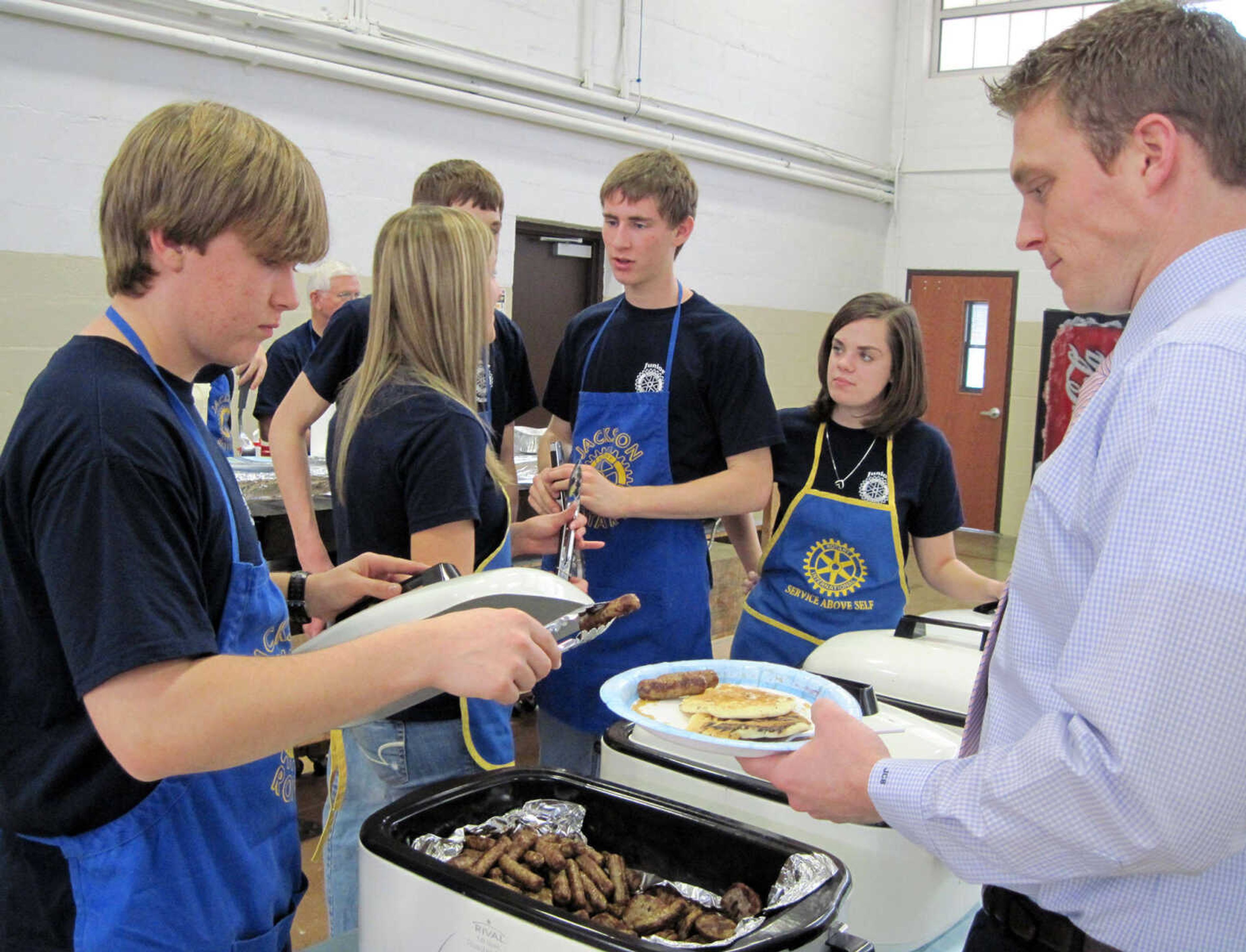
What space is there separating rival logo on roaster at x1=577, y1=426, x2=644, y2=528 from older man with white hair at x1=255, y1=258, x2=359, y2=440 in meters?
2.22

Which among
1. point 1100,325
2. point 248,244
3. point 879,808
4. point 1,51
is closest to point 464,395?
point 248,244

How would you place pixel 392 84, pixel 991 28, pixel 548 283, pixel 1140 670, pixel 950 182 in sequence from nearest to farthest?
pixel 1140 670, pixel 392 84, pixel 548 283, pixel 991 28, pixel 950 182

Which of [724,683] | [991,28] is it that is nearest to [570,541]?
[724,683]

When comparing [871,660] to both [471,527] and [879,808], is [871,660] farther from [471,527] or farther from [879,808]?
[879,808]

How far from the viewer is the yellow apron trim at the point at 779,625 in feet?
7.23

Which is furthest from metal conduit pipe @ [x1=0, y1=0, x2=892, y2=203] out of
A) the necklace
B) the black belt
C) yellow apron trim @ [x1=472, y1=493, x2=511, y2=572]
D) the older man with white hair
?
the black belt

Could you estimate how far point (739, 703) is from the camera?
1367mm

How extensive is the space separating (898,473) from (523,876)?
4.71 ft

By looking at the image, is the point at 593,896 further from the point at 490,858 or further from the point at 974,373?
the point at 974,373

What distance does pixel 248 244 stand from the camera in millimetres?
974

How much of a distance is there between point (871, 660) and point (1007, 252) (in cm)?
718

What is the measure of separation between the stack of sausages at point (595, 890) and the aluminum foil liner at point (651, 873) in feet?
0.04

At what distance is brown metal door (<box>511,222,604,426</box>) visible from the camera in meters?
6.07

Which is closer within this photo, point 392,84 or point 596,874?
point 596,874
